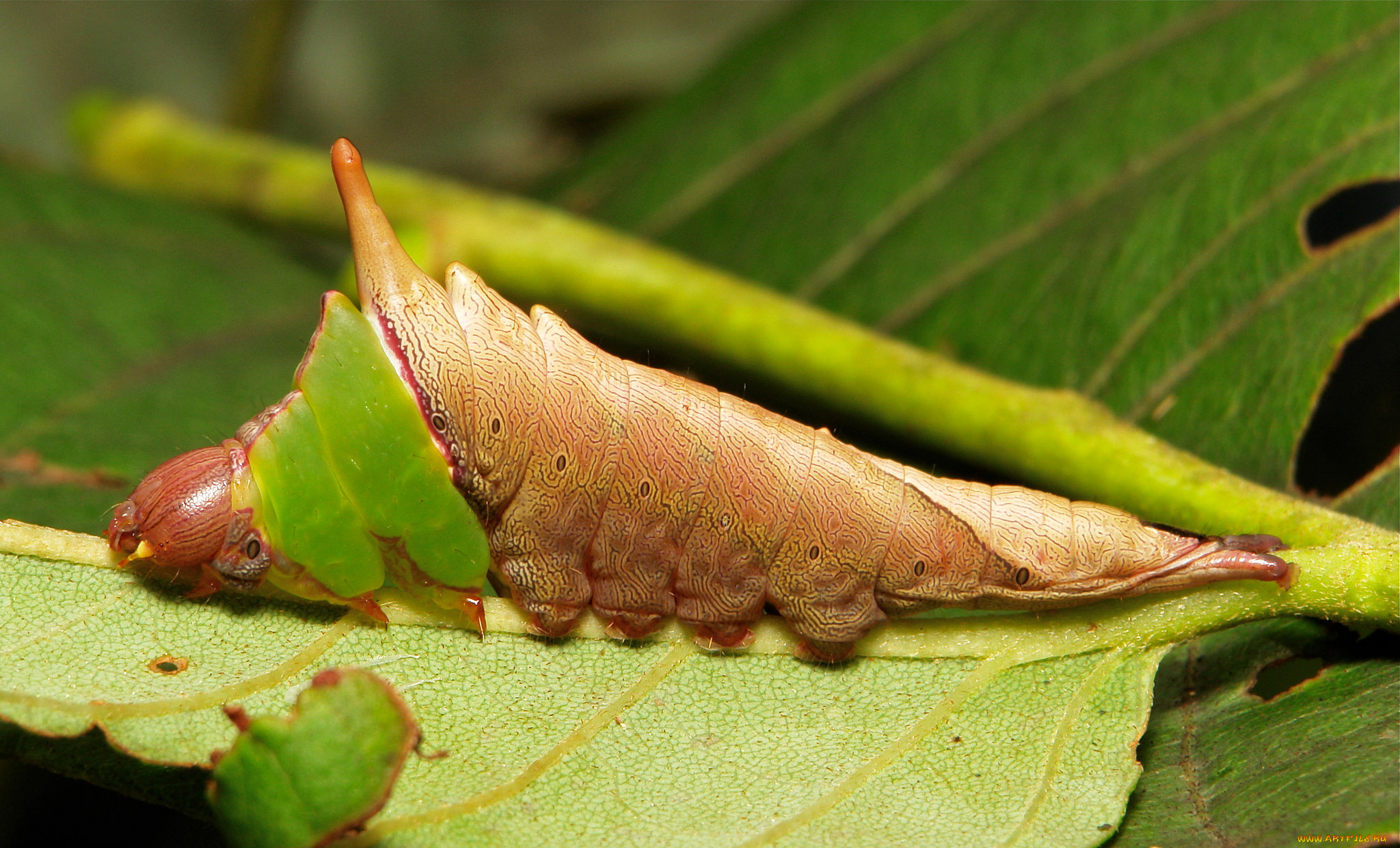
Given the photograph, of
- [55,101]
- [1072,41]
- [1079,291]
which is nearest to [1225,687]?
[1079,291]

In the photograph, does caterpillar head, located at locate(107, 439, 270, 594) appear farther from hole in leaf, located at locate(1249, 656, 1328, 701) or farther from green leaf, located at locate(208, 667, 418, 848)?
hole in leaf, located at locate(1249, 656, 1328, 701)

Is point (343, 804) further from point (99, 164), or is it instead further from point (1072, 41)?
point (99, 164)

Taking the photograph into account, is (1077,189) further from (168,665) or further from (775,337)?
(168,665)

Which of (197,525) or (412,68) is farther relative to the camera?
(412,68)

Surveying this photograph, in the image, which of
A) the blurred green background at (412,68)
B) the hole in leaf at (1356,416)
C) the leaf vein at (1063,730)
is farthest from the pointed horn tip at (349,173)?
the blurred green background at (412,68)

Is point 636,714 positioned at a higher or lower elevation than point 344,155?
lower

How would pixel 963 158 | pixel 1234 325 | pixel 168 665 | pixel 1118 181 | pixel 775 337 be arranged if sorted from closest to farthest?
pixel 168 665 → pixel 1234 325 → pixel 775 337 → pixel 1118 181 → pixel 963 158

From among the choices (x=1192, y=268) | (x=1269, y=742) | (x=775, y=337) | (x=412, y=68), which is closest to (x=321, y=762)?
(x=1269, y=742)
